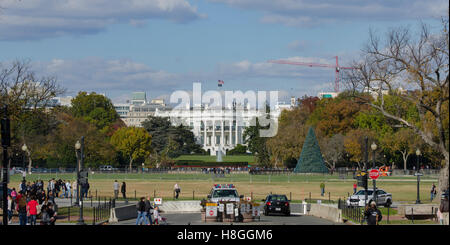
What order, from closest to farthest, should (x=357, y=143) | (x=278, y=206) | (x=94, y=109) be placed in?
(x=278, y=206) → (x=357, y=143) → (x=94, y=109)

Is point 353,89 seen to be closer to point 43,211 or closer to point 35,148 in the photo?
point 43,211

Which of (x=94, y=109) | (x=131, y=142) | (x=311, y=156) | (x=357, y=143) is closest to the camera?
(x=311, y=156)

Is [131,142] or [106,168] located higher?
[131,142]

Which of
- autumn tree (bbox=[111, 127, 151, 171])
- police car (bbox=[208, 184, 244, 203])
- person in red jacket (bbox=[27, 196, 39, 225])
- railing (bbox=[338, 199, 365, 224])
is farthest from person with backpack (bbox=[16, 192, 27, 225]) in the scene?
autumn tree (bbox=[111, 127, 151, 171])

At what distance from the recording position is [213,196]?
40812mm

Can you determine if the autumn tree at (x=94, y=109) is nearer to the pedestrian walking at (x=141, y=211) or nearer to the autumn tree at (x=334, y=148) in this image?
the autumn tree at (x=334, y=148)

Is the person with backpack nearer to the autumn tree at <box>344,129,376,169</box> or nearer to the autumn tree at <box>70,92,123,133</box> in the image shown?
the autumn tree at <box>344,129,376,169</box>

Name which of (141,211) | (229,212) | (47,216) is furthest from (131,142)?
(47,216)

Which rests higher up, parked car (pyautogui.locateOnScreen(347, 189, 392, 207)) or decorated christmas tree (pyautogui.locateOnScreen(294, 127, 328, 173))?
decorated christmas tree (pyautogui.locateOnScreen(294, 127, 328, 173))

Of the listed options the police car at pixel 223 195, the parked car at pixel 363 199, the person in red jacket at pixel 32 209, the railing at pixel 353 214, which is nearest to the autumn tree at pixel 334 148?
the parked car at pixel 363 199

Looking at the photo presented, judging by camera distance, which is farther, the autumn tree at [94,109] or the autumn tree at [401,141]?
the autumn tree at [94,109]

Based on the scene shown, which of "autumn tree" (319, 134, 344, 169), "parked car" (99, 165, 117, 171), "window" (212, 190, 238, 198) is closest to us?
"window" (212, 190, 238, 198)

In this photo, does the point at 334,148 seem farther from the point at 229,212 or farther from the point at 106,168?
the point at 229,212
